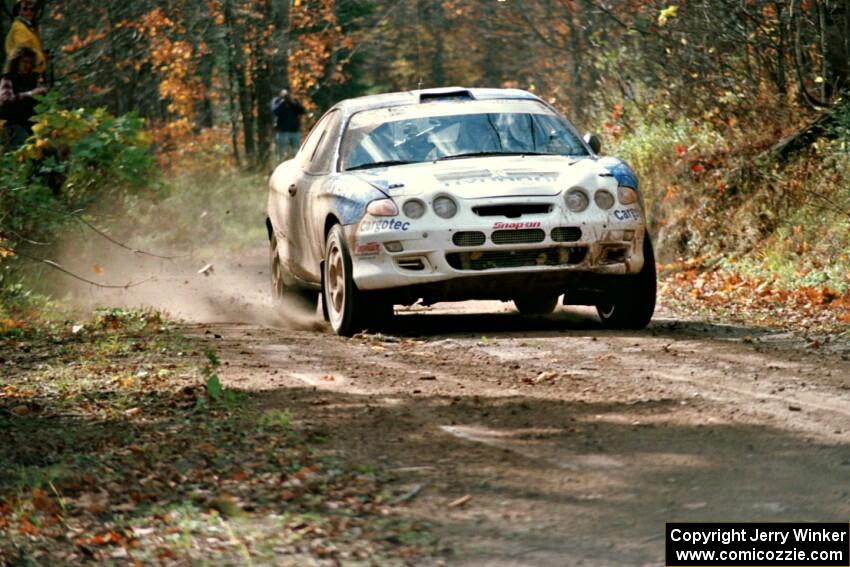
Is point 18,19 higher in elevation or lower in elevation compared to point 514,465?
higher

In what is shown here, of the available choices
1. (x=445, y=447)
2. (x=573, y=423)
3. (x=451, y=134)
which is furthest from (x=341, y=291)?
(x=445, y=447)

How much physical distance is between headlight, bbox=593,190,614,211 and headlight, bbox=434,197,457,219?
3.25 ft

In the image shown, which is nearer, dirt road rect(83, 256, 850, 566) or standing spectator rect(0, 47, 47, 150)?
dirt road rect(83, 256, 850, 566)

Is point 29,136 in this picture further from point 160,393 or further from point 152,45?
point 152,45

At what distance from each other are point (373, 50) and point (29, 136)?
3383 centimetres

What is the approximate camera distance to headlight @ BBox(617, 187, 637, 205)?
34.5 feet

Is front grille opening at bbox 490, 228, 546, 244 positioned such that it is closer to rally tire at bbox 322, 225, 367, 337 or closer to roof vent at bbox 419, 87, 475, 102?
rally tire at bbox 322, 225, 367, 337

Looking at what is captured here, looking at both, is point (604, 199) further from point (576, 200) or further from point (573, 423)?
point (573, 423)

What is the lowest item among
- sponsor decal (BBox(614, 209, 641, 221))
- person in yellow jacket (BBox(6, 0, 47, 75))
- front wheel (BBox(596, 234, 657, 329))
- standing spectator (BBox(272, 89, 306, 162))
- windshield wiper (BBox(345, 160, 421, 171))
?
standing spectator (BBox(272, 89, 306, 162))

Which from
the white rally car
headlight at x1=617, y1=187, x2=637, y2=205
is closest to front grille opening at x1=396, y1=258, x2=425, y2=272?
the white rally car

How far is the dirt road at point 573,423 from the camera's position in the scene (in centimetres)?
520

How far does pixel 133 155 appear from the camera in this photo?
1527cm

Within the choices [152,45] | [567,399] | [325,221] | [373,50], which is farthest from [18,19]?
[373,50]

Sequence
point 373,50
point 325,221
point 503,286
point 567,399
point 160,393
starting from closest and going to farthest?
1. point 567,399
2. point 160,393
3. point 503,286
4. point 325,221
5. point 373,50
